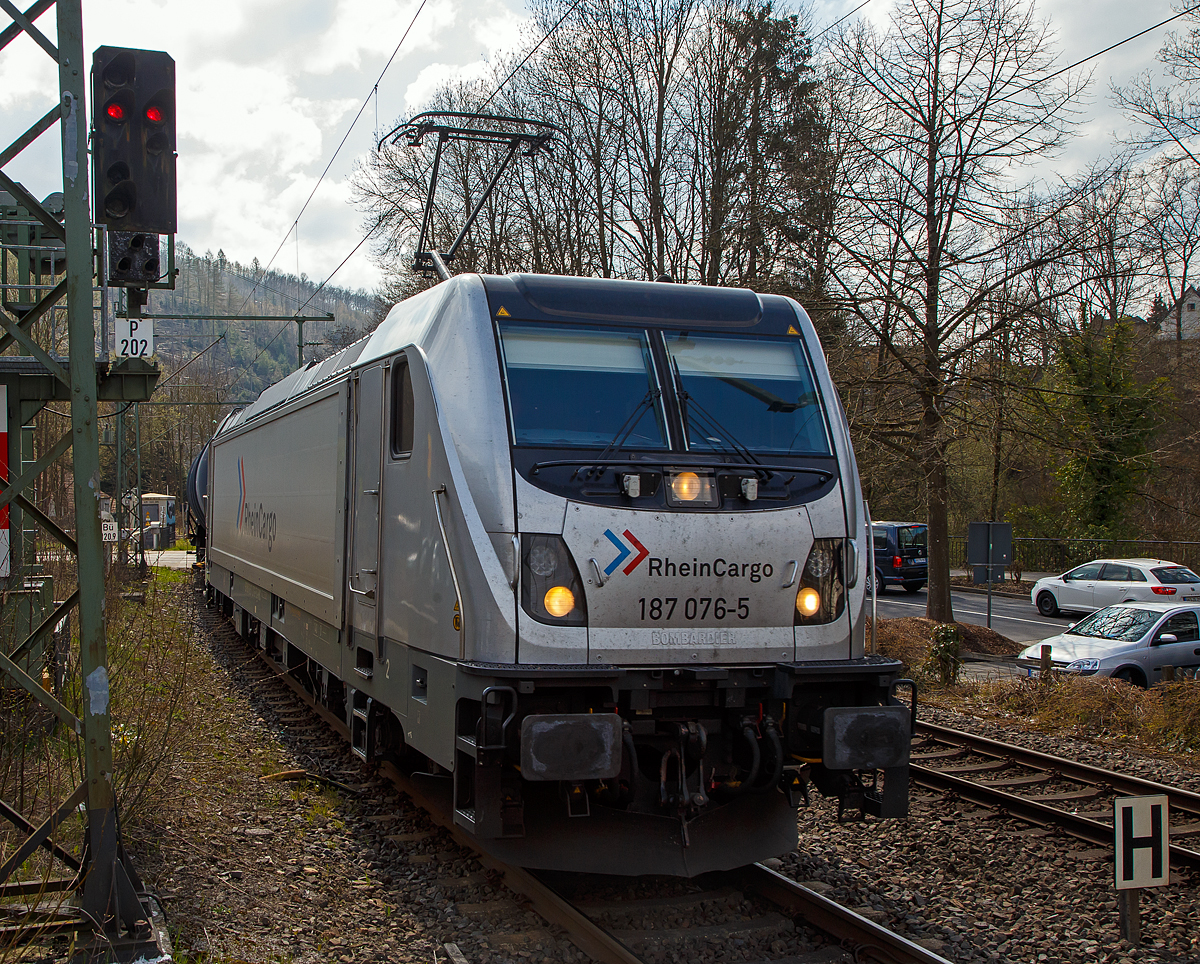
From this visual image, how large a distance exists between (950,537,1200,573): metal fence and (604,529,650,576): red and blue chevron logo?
24161 mm

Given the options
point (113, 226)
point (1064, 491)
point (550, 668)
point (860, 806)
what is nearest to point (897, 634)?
point (860, 806)

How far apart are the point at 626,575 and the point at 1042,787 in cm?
503

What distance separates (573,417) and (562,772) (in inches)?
71.9

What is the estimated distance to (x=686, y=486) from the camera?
545 cm

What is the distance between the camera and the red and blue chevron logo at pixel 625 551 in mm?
5215

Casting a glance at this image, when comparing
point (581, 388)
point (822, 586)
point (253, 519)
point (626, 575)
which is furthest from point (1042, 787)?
point (253, 519)

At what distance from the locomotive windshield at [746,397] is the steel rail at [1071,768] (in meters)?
3.90

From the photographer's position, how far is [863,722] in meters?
5.25

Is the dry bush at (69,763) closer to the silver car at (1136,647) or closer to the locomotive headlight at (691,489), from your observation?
the locomotive headlight at (691,489)

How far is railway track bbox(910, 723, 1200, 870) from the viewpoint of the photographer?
23.2ft

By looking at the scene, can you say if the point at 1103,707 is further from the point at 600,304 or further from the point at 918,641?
the point at 600,304

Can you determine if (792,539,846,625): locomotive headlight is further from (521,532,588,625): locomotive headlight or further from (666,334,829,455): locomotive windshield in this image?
(521,532,588,625): locomotive headlight

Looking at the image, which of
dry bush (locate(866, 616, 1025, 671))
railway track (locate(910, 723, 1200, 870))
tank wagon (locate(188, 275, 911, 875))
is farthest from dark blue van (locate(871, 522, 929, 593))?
tank wagon (locate(188, 275, 911, 875))

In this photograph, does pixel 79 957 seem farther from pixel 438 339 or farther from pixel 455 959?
pixel 438 339
